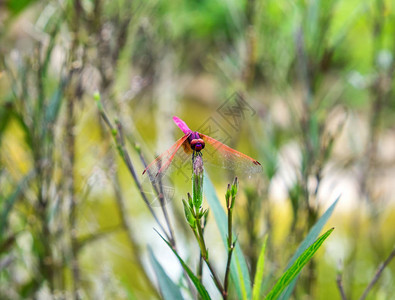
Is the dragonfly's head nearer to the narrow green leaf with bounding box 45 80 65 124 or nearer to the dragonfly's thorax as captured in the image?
the dragonfly's thorax

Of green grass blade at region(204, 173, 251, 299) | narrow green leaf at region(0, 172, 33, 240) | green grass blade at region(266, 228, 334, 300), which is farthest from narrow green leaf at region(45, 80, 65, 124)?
green grass blade at region(266, 228, 334, 300)

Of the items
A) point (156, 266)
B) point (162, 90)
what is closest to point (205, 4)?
point (162, 90)

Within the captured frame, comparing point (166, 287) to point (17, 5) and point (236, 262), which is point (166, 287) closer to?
point (236, 262)

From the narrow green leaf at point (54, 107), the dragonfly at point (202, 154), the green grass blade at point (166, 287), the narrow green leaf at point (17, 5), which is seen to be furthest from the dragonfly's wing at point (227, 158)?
the narrow green leaf at point (17, 5)

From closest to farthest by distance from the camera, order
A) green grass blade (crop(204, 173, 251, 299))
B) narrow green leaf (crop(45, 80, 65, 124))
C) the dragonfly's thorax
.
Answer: the dragonfly's thorax, green grass blade (crop(204, 173, 251, 299)), narrow green leaf (crop(45, 80, 65, 124))

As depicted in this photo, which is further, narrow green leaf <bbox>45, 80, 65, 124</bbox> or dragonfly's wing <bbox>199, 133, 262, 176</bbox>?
narrow green leaf <bbox>45, 80, 65, 124</bbox>

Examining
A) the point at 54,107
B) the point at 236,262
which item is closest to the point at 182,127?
the point at 236,262

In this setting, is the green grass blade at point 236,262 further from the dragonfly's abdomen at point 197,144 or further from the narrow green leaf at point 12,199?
the narrow green leaf at point 12,199
